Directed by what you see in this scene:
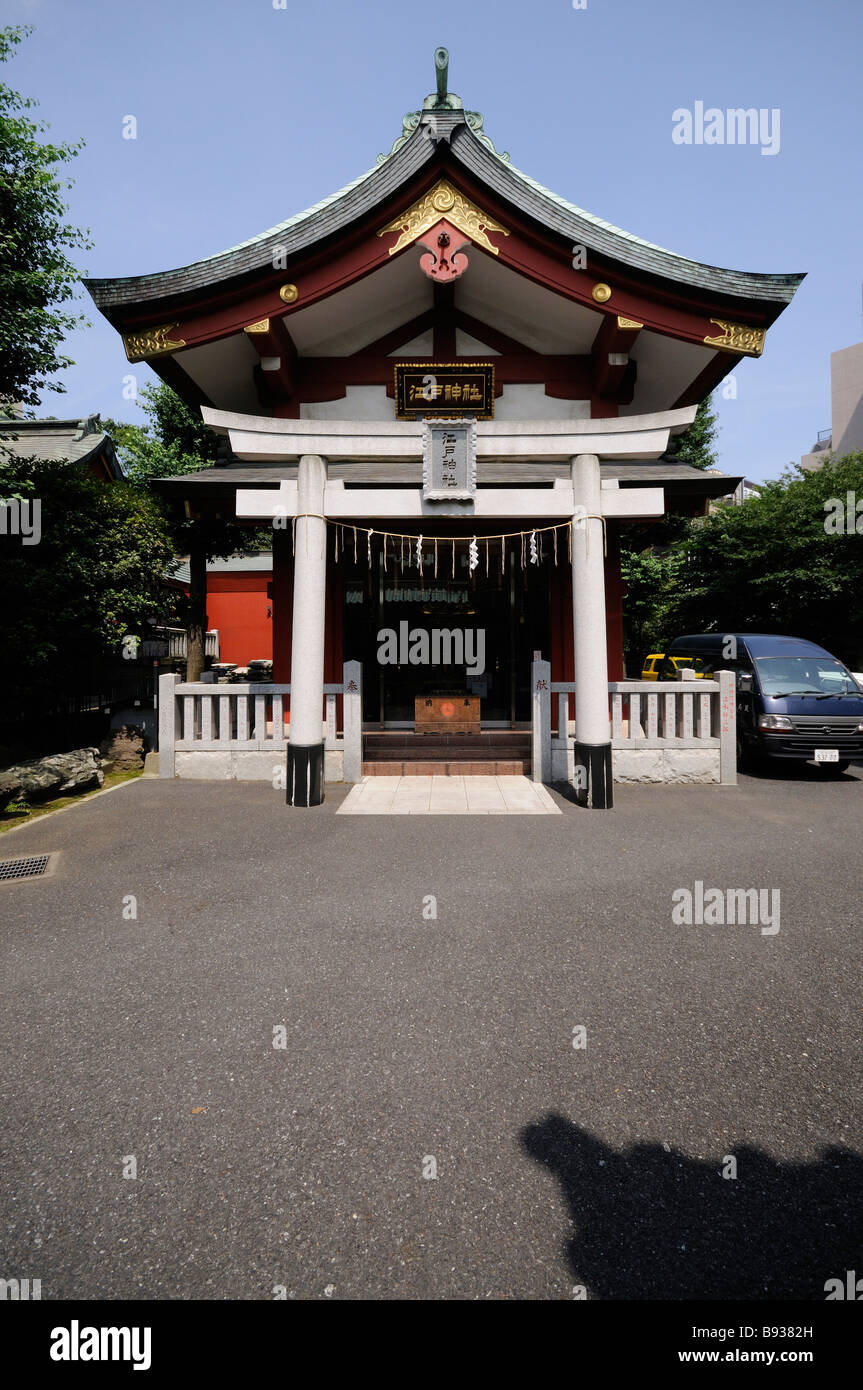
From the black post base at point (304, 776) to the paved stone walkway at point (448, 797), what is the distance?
15.7 inches

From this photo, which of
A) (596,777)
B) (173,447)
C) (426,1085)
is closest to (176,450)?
(173,447)

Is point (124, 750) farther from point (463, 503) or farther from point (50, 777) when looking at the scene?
point (463, 503)

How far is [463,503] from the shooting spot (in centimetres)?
787

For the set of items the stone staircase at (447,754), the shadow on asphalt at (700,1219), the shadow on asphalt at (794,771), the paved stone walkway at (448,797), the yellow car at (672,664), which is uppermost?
the yellow car at (672,664)

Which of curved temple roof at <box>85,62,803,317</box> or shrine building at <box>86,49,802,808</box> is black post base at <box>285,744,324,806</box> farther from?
curved temple roof at <box>85,62,803,317</box>

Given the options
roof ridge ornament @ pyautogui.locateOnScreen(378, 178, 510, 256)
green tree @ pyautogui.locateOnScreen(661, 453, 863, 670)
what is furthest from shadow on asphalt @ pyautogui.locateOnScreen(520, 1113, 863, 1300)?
green tree @ pyautogui.locateOnScreen(661, 453, 863, 670)

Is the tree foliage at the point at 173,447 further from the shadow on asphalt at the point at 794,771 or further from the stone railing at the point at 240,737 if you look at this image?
the shadow on asphalt at the point at 794,771

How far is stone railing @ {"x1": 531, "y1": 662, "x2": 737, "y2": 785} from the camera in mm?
8891

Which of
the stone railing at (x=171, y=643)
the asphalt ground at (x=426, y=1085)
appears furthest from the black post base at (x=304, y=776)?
the stone railing at (x=171, y=643)

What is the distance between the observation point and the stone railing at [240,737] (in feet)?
29.7

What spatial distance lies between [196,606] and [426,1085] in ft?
48.1

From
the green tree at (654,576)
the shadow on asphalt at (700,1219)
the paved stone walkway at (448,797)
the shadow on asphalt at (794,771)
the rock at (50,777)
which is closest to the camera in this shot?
the shadow on asphalt at (700,1219)

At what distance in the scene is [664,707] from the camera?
9.20 m
